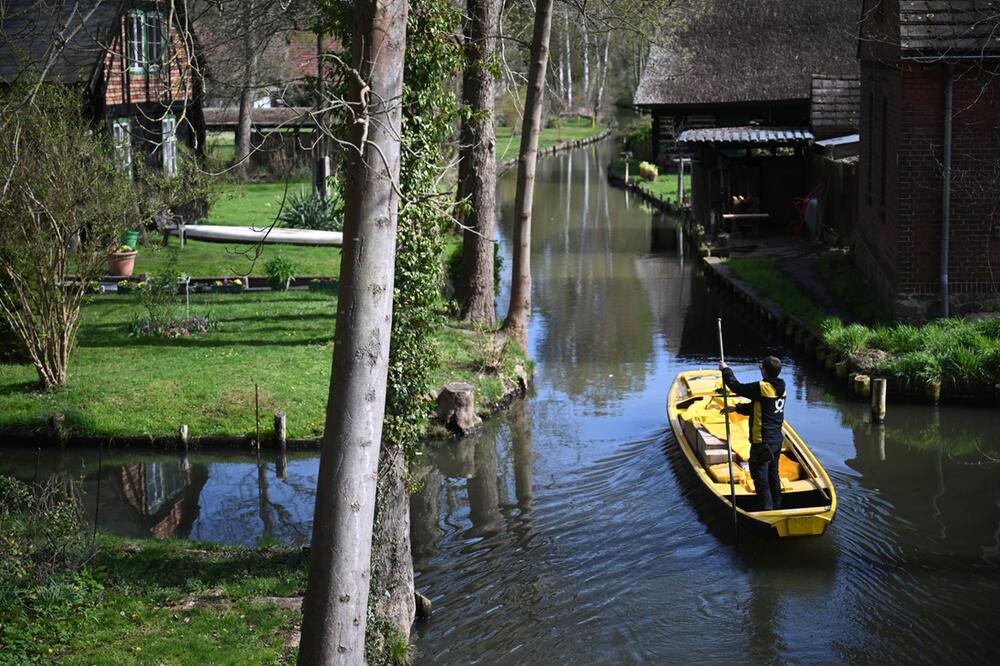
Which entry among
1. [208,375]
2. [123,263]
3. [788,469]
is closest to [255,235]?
[123,263]

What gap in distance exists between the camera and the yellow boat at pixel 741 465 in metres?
12.2

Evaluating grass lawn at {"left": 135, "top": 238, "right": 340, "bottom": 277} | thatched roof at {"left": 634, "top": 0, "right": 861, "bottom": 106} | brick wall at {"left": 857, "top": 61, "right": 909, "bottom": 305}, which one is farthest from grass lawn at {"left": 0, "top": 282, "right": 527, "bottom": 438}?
thatched roof at {"left": 634, "top": 0, "right": 861, "bottom": 106}

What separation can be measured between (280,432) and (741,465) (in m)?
6.03

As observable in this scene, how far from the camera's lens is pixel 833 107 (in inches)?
1224

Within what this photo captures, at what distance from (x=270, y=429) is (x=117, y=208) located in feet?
12.3

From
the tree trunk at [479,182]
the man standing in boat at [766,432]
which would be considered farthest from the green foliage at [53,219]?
the man standing in boat at [766,432]

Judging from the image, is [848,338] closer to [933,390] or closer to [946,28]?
[933,390]

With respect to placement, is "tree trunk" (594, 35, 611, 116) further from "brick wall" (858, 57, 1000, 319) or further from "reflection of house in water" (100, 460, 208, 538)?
"reflection of house in water" (100, 460, 208, 538)

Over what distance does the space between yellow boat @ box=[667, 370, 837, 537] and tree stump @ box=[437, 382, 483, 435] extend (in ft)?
9.33

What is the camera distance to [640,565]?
12.3 m

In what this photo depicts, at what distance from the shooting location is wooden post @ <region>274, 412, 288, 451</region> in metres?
15.8

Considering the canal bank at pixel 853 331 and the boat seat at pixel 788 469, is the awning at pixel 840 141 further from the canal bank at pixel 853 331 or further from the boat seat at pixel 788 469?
the boat seat at pixel 788 469

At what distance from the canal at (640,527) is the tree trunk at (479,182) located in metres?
1.60

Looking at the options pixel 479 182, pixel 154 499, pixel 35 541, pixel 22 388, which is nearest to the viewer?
→ pixel 35 541
